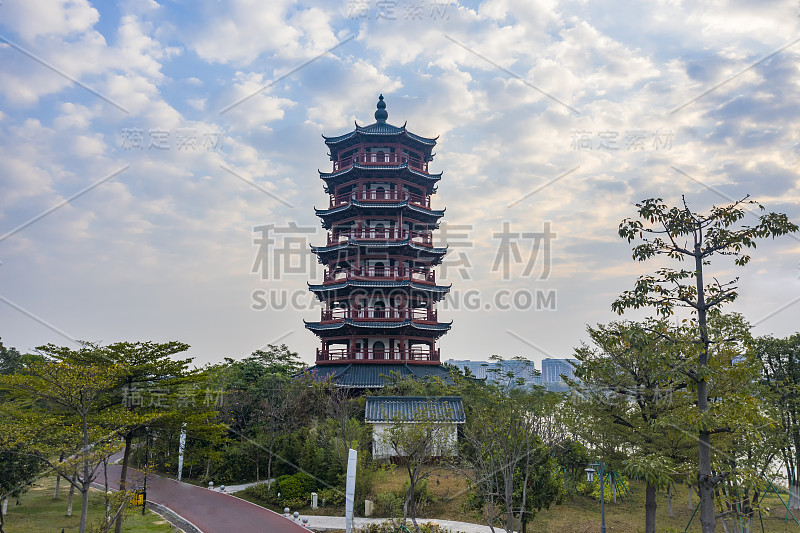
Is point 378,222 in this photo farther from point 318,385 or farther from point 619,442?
point 619,442

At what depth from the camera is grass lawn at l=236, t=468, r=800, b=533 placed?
18.5 m

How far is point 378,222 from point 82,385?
2428 centimetres

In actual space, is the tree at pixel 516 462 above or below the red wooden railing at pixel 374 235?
below

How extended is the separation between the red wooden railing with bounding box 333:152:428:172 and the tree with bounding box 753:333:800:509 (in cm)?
2506

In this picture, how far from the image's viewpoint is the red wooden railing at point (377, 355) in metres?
34.0

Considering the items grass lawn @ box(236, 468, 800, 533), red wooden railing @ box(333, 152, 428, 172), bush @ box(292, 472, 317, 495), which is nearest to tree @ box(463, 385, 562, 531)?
grass lawn @ box(236, 468, 800, 533)

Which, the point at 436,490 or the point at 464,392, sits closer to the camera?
the point at 436,490

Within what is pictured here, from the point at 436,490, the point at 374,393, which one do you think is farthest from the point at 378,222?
the point at 436,490

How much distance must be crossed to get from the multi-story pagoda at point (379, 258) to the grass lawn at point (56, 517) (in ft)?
45.2

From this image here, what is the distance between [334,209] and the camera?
3678 cm

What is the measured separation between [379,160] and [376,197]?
3184mm

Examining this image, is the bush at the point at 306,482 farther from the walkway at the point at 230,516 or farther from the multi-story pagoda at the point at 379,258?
the multi-story pagoda at the point at 379,258

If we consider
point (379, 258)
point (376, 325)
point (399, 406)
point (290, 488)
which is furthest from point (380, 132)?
point (290, 488)

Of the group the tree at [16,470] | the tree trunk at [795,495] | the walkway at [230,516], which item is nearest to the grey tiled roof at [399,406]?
the walkway at [230,516]
